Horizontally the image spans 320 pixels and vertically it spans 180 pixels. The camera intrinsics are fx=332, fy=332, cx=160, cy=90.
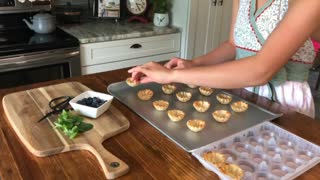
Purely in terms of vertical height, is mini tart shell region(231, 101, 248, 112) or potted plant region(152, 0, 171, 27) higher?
potted plant region(152, 0, 171, 27)

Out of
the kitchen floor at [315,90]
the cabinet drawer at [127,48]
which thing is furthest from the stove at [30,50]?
the kitchen floor at [315,90]

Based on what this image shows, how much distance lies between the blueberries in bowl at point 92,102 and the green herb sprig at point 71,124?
0.07 meters

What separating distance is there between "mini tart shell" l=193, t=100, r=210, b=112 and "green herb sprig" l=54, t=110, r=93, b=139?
34cm

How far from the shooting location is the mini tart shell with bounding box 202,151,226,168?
2.57 ft

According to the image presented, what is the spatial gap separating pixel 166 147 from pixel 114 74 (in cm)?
58

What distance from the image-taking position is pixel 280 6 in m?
1.15

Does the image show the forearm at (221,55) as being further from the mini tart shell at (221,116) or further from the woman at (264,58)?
the mini tart shell at (221,116)

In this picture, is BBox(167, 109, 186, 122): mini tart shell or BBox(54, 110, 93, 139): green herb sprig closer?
BBox(54, 110, 93, 139): green herb sprig

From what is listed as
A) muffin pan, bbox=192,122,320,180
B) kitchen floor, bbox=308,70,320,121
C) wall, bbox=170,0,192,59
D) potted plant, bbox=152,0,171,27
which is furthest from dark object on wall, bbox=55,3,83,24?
kitchen floor, bbox=308,70,320,121

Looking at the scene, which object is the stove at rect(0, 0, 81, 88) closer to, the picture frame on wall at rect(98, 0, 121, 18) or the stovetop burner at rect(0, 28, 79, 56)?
the stovetop burner at rect(0, 28, 79, 56)

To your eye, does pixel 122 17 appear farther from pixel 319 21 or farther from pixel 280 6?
pixel 319 21

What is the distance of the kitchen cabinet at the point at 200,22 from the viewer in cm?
245

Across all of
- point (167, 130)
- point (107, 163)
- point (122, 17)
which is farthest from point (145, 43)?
point (107, 163)

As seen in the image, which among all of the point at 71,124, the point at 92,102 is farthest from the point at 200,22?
the point at 71,124
